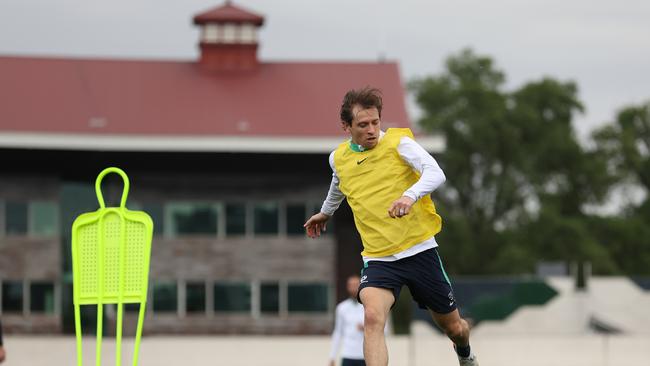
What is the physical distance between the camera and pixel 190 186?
46.6 m

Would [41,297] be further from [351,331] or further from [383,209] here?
[383,209]

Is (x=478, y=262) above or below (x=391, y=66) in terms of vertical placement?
below

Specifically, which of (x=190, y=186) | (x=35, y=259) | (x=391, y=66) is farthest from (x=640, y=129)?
(x=35, y=259)

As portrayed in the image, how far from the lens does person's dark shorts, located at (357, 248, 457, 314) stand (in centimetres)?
829

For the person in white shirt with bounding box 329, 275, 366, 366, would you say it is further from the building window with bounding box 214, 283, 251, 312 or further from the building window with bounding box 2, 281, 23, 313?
the building window with bounding box 2, 281, 23, 313

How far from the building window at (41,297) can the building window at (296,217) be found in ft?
27.1

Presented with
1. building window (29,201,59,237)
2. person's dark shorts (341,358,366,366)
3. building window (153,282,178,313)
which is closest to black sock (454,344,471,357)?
person's dark shorts (341,358,366,366)

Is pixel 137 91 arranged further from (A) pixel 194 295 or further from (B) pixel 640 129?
(B) pixel 640 129

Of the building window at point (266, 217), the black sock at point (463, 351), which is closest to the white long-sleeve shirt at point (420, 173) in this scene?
the black sock at point (463, 351)

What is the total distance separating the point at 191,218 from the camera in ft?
152

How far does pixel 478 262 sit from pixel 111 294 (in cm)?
6414

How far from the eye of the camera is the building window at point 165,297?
149 ft

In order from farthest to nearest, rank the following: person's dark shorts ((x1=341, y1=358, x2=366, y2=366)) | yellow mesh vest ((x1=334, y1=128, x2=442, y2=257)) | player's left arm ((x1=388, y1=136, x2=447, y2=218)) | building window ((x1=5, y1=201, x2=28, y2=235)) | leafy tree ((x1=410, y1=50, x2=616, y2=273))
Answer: leafy tree ((x1=410, y1=50, x2=616, y2=273)) → building window ((x1=5, y1=201, x2=28, y2=235)) → person's dark shorts ((x1=341, y1=358, x2=366, y2=366)) → yellow mesh vest ((x1=334, y1=128, x2=442, y2=257)) → player's left arm ((x1=388, y1=136, x2=447, y2=218))

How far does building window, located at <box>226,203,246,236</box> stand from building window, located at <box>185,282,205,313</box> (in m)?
2.15
